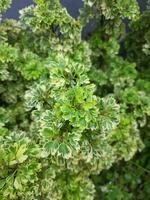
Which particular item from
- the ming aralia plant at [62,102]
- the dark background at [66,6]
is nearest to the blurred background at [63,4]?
the dark background at [66,6]

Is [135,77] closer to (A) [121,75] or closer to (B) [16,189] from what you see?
(A) [121,75]

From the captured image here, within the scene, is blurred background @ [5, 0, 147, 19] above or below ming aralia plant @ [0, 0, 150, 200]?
above

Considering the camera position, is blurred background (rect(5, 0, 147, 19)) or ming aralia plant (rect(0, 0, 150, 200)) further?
blurred background (rect(5, 0, 147, 19))

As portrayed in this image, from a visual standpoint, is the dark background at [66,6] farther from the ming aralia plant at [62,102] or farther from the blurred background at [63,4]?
the ming aralia plant at [62,102]

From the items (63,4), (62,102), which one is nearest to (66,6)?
(63,4)

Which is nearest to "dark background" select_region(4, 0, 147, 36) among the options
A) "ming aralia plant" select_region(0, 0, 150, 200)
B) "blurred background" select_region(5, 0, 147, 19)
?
"blurred background" select_region(5, 0, 147, 19)

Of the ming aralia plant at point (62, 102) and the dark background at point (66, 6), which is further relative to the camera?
the dark background at point (66, 6)

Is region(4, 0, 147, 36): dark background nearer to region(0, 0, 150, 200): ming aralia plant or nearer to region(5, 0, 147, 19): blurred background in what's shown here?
region(5, 0, 147, 19): blurred background

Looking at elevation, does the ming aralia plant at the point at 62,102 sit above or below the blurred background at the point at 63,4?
below

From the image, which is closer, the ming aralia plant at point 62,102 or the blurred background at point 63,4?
the ming aralia plant at point 62,102
